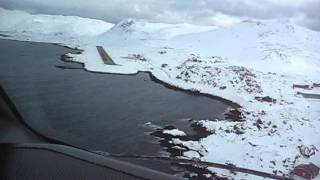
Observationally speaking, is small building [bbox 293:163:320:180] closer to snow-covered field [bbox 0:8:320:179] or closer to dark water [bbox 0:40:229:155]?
snow-covered field [bbox 0:8:320:179]

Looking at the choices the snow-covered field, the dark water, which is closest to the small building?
the snow-covered field

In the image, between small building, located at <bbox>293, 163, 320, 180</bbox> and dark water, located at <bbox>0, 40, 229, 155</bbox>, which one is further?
dark water, located at <bbox>0, 40, 229, 155</bbox>

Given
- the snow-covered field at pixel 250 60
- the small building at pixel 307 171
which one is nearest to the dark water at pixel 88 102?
the snow-covered field at pixel 250 60

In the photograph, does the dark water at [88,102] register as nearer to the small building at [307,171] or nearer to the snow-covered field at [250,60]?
the snow-covered field at [250,60]

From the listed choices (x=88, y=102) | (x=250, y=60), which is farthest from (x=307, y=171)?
(x=88, y=102)

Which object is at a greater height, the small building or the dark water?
the dark water

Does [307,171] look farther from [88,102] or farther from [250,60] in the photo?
[88,102]
